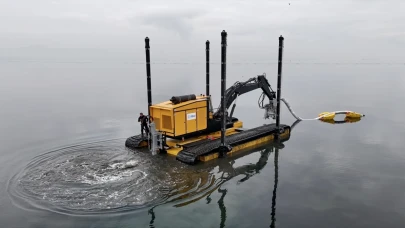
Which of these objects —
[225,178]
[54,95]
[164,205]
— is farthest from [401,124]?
[54,95]

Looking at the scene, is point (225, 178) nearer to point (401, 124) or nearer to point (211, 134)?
point (211, 134)

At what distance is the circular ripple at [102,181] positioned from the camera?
33.3 ft

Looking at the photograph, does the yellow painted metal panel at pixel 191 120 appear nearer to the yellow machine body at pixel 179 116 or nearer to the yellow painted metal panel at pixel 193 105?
the yellow machine body at pixel 179 116

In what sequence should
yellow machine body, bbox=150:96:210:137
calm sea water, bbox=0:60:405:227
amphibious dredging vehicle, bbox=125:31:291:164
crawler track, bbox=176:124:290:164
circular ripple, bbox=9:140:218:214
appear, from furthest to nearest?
yellow machine body, bbox=150:96:210:137 → amphibious dredging vehicle, bbox=125:31:291:164 → crawler track, bbox=176:124:290:164 → circular ripple, bbox=9:140:218:214 → calm sea water, bbox=0:60:405:227

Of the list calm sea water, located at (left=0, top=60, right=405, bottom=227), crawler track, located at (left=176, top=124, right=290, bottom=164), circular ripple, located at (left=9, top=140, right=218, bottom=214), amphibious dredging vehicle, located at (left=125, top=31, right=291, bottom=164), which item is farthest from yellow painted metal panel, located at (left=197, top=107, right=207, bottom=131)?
circular ripple, located at (left=9, top=140, right=218, bottom=214)

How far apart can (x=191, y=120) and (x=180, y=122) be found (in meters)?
0.74

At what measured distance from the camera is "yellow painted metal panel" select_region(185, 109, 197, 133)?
15714mm

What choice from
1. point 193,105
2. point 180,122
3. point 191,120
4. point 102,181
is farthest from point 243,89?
point 102,181

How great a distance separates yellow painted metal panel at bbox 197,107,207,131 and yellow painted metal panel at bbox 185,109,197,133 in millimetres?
221

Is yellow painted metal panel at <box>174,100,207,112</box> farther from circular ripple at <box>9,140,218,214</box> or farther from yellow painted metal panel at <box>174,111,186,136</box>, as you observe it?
circular ripple at <box>9,140,218,214</box>

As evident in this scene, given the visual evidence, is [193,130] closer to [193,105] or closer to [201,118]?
[201,118]

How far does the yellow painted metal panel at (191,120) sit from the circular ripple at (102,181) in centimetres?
211

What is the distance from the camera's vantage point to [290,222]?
367 inches

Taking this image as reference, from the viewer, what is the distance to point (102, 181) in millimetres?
11711
